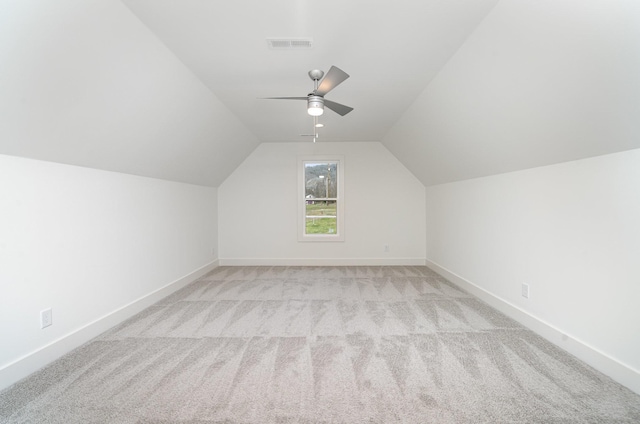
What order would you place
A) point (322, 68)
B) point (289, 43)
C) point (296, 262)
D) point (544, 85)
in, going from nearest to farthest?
point (544, 85), point (289, 43), point (322, 68), point (296, 262)

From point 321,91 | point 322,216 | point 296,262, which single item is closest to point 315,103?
point 321,91

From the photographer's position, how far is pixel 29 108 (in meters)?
1.85

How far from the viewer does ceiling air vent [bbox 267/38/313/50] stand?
7.64 ft

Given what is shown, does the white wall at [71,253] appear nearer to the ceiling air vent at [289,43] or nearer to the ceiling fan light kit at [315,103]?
the ceiling air vent at [289,43]

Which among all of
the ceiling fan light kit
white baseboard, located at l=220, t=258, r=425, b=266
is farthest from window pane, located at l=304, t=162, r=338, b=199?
the ceiling fan light kit

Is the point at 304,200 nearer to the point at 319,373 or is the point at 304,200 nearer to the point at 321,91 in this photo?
the point at 321,91

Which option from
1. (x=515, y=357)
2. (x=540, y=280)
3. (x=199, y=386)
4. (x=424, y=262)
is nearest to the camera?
(x=199, y=386)

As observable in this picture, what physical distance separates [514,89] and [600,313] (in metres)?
1.82

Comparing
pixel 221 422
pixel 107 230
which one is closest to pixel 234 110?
pixel 107 230

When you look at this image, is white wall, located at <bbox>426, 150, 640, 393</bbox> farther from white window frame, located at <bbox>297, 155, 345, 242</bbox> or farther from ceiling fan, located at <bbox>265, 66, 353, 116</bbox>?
white window frame, located at <bbox>297, 155, 345, 242</bbox>

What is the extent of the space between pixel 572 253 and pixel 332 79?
8.06 ft

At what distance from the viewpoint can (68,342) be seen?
8.04ft

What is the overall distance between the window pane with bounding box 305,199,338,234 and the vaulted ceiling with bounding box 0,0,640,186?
275 cm

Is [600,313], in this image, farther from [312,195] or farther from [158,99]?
[312,195]
